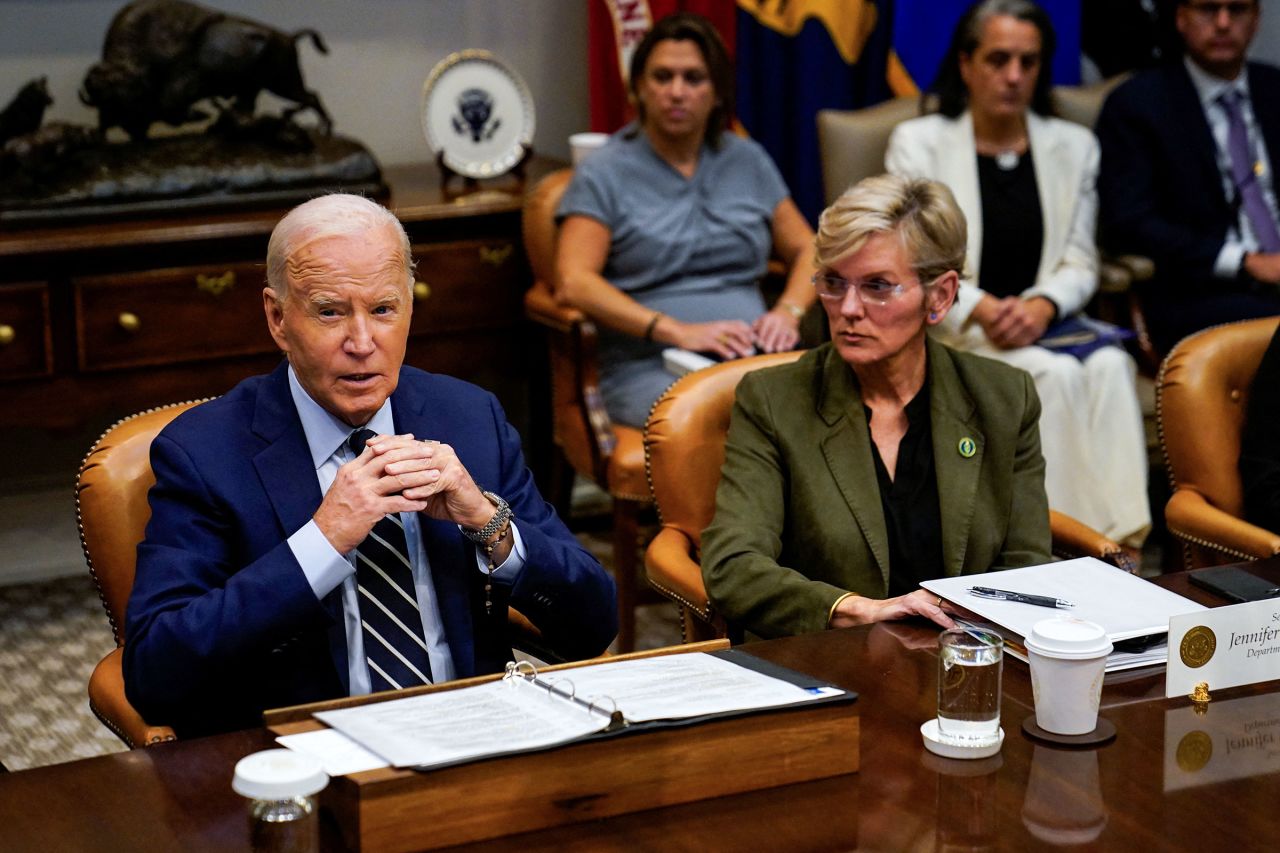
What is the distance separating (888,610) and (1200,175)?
9.56 feet

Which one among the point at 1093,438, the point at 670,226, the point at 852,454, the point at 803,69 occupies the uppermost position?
the point at 803,69

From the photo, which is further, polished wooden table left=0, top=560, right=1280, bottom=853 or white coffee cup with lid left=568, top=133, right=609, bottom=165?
white coffee cup with lid left=568, top=133, right=609, bottom=165

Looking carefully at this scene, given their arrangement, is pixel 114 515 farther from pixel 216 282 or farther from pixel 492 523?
pixel 216 282

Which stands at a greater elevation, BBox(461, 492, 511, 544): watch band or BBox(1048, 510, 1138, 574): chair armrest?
BBox(461, 492, 511, 544): watch band

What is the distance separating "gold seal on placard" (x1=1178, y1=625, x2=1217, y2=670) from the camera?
1.92 m

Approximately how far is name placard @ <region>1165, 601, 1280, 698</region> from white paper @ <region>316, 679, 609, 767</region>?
0.73 metres

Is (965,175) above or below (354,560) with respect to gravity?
above

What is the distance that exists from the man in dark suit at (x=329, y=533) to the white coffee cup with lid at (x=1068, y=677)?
66 centimetres

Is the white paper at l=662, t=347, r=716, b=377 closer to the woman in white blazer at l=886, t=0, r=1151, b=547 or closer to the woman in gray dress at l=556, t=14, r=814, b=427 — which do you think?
the woman in gray dress at l=556, t=14, r=814, b=427

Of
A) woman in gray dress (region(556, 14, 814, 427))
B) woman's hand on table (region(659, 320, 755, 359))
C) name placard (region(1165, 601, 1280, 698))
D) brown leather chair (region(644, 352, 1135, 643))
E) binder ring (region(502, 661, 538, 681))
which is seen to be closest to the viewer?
binder ring (region(502, 661, 538, 681))

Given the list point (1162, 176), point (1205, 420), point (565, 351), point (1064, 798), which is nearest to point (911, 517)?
point (1205, 420)

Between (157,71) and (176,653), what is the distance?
108 inches

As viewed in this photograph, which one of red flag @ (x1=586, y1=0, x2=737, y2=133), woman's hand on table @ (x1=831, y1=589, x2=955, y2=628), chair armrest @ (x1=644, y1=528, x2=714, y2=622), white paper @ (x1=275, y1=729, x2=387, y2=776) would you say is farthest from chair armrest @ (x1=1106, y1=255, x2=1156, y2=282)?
white paper @ (x1=275, y1=729, x2=387, y2=776)

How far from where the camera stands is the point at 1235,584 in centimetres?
229
